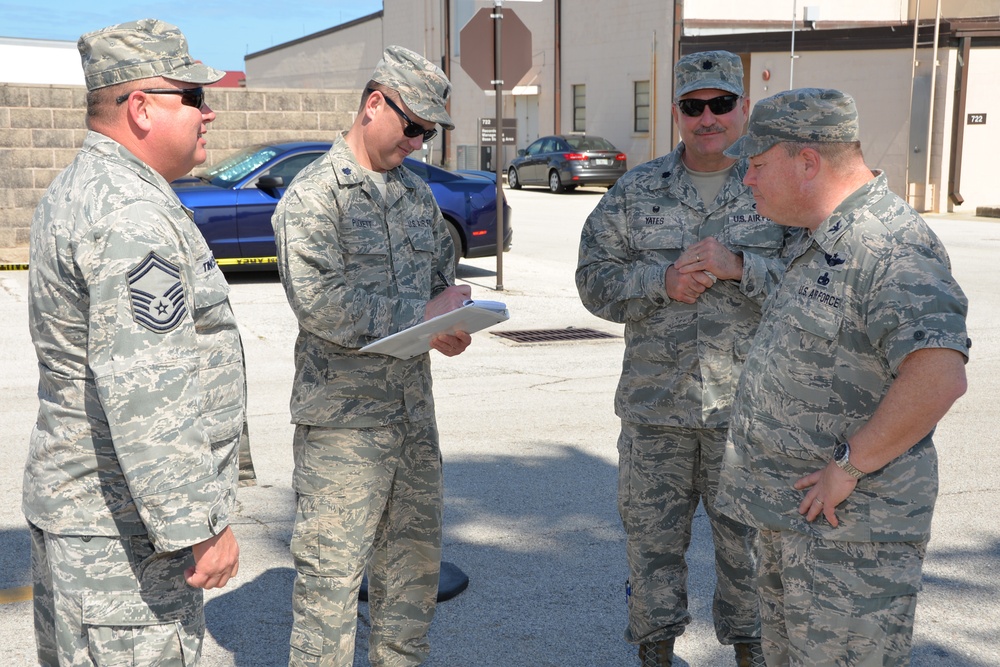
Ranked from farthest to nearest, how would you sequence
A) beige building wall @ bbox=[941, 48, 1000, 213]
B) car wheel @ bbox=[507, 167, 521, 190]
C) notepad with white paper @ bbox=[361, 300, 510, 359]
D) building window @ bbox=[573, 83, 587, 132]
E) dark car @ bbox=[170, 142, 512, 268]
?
building window @ bbox=[573, 83, 587, 132], car wheel @ bbox=[507, 167, 521, 190], beige building wall @ bbox=[941, 48, 1000, 213], dark car @ bbox=[170, 142, 512, 268], notepad with white paper @ bbox=[361, 300, 510, 359]

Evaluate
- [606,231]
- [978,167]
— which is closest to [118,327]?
[606,231]

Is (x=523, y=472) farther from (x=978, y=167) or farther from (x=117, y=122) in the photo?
(x=978, y=167)

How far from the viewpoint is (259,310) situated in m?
10.6

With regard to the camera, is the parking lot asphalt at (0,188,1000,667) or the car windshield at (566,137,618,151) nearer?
the parking lot asphalt at (0,188,1000,667)

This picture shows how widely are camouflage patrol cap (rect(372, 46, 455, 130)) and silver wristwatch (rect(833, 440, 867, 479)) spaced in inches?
62.4

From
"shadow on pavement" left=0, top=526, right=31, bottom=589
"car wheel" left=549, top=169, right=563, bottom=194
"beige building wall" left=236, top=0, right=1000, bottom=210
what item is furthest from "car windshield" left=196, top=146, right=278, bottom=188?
"car wheel" left=549, top=169, right=563, bottom=194

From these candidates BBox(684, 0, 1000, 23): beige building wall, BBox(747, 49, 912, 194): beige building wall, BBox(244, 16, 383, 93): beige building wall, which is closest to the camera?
BBox(747, 49, 912, 194): beige building wall

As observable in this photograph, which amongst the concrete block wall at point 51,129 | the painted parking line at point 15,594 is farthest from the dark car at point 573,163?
Result: the painted parking line at point 15,594

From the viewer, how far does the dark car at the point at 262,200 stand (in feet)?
38.5

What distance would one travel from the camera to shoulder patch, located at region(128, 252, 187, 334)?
2.25 meters

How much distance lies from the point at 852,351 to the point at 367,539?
64.0 inches

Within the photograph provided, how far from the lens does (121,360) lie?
2.24 metres

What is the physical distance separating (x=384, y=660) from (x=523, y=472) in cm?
242

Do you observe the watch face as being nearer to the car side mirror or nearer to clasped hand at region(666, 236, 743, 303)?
clasped hand at region(666, 236, 743, 303)
